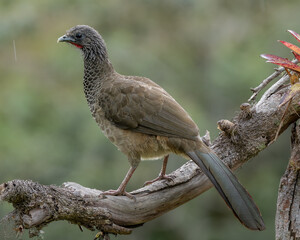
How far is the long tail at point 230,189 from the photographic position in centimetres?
335

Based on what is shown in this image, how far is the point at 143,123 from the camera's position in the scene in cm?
406

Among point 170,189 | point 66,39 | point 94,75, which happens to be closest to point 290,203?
point 170,189

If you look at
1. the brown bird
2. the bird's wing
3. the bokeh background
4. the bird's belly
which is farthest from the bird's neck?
→ the bokeh background

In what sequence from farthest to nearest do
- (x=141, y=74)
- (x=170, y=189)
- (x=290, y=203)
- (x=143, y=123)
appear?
(x=141, y=74), (x=143, y=123), (x=170, y=189), (x=290, y=203)

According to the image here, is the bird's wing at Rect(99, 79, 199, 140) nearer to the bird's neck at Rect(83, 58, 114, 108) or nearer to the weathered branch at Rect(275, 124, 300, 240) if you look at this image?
the bird's neck at Rect(83, 58, 114, 108)

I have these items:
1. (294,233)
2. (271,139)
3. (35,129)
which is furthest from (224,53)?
(294,233)

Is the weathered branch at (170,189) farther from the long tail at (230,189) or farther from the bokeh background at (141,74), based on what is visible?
the bokeh background at (141,74)

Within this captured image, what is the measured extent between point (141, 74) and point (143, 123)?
3.69m

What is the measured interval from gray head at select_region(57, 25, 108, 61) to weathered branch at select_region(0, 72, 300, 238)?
4.34 ft

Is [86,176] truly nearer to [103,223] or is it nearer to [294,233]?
[103,223]

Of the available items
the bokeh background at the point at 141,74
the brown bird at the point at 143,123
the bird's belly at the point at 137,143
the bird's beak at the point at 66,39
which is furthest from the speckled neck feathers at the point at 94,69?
the bokeh background at the point at 141,74

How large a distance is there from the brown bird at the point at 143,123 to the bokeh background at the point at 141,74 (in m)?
1.96

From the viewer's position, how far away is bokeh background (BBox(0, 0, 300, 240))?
22.7 feet

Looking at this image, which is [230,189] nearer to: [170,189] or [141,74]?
[170,189]
